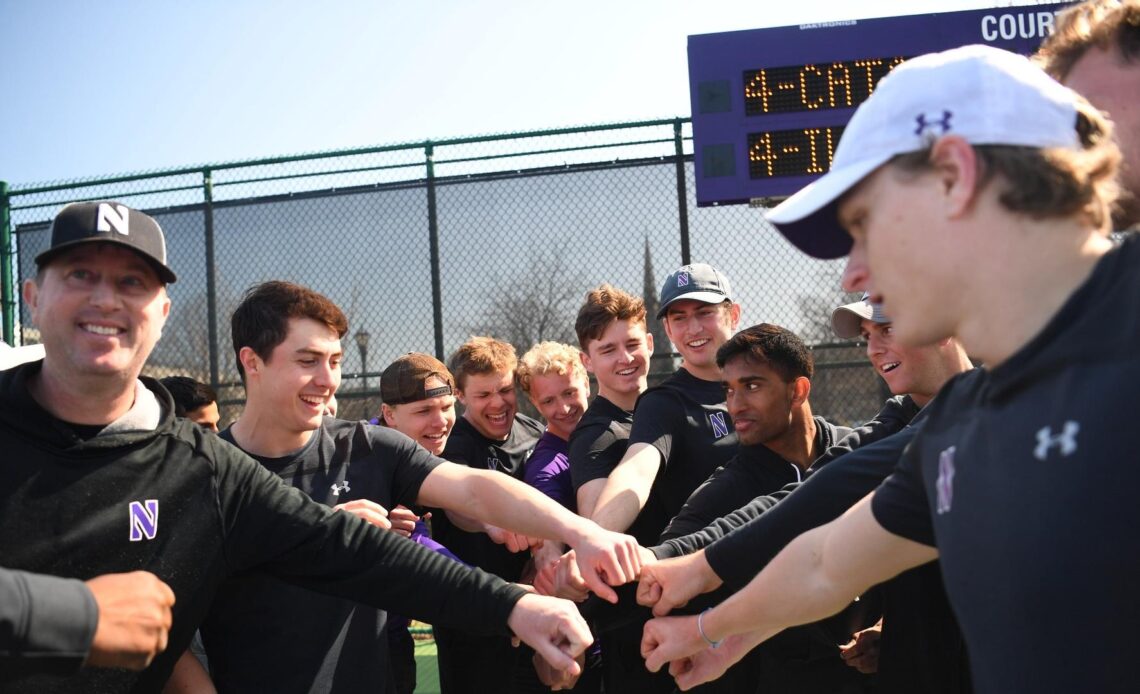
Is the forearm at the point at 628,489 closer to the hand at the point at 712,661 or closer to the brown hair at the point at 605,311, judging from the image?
the hand at the point at 712,661

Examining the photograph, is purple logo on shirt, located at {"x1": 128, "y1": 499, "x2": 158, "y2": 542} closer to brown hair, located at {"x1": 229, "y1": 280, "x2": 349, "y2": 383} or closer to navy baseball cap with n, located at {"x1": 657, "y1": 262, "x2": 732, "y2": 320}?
brown hair, located at {"x1": 229, "y1": 280, "x2": 349, "y2": 383}

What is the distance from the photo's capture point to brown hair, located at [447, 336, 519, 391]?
16.7ft

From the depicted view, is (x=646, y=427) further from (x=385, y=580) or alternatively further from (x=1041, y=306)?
(x=1041, y=306)

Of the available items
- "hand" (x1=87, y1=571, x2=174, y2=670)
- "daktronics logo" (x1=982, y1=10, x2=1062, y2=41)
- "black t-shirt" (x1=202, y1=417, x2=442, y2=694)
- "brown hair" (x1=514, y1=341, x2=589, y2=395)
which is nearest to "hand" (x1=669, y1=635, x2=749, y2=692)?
"black t-shirt" (x1=202, y1=417, x2=442, y2=694)

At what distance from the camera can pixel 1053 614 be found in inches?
56.5

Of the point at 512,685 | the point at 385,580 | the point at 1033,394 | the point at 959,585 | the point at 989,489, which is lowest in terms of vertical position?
the point at 512,685

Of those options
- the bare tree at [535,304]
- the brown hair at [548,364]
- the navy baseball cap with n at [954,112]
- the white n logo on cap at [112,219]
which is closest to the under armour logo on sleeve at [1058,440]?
the navy baseball cap with n at [954,112]

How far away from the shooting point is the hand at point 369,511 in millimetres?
3193

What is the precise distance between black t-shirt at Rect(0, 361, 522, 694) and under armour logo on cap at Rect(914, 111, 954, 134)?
1.89m

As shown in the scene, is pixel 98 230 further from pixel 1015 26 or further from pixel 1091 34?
pixel 1015 26

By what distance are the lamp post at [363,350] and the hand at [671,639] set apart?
6417 mm

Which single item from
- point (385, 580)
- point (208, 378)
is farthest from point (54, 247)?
point (208, 378)

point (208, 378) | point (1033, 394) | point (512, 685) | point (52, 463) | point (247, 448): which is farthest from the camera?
point (208, 378)

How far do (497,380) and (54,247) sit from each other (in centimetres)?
270
